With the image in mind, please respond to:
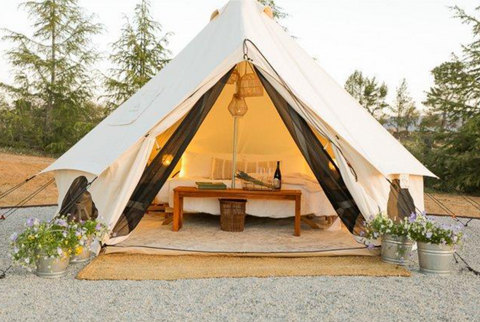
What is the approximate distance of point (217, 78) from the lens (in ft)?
13.2

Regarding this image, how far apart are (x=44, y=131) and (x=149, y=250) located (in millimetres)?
11306

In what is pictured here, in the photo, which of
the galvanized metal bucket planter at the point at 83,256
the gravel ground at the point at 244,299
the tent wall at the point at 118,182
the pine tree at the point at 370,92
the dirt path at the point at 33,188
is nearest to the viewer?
the gravel ground at the point at 244,299

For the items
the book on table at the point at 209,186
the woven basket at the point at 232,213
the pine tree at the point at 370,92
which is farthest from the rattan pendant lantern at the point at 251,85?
the pine tree at the point at 370,92

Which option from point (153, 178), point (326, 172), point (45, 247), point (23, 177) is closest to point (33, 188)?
point (23, 177)

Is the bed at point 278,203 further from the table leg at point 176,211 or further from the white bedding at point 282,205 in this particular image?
the table leg at point 176,211

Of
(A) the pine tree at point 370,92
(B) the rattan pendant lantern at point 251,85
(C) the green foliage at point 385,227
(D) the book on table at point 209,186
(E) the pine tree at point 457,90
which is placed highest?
(A) the pine tree at point 370,92

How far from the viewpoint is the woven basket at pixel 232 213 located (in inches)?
197

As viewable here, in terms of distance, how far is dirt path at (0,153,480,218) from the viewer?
810 cm

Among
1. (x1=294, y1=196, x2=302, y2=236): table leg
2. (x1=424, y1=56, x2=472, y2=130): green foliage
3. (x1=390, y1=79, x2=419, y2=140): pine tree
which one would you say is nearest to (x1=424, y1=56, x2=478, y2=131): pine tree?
(x1=424, y1=56, x2=472, y2=130): green foliage

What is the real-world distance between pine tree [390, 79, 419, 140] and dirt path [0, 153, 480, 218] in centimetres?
1343

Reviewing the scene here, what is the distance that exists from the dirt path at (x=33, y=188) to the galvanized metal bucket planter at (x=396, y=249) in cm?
442

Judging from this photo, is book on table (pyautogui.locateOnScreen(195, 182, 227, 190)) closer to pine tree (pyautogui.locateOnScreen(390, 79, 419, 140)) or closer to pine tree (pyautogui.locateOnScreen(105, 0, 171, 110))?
pine tree (pyautogui.locateOnScreen(105, 0, 171, 110))

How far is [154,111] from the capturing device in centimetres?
402

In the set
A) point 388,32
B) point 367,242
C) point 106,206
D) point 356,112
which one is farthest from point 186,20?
point 367,242
